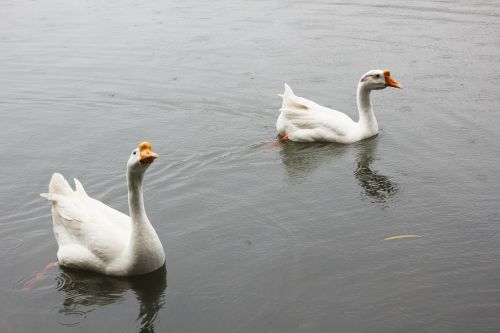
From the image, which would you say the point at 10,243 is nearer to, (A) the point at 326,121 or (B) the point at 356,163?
(B) the point at 356,163

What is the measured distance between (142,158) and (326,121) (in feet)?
16.4

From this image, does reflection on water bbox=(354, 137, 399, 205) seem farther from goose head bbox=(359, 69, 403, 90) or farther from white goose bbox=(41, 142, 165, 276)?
white goose bbox=(41, 142, 165, 276)

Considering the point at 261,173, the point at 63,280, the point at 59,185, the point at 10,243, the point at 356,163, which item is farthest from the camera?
the point at 356,163

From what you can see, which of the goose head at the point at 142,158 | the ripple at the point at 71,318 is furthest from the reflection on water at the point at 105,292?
the goose head at the point at 142,158

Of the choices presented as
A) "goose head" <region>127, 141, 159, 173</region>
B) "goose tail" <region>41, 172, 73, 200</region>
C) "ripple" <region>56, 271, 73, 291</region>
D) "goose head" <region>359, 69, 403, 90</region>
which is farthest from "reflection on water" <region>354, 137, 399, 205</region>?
"ripple" <region>56, 271, 73, 291</region>

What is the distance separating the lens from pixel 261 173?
965 centimetres

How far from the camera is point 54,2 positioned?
23.4 metres

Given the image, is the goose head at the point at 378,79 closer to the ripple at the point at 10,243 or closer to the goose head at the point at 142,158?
the goose head at the point at 142,158

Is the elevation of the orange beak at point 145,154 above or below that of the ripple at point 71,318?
above

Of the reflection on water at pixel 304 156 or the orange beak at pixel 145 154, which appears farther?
the reflection on water at pixel 304 156

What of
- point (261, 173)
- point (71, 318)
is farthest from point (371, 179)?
point (71, 318)

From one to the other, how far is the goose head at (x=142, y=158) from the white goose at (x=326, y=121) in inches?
186

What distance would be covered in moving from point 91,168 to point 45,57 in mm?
7051

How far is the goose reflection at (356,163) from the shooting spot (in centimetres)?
895
